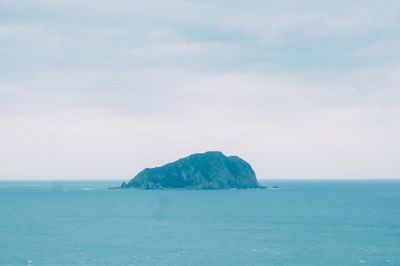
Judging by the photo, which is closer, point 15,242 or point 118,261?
point 118,261

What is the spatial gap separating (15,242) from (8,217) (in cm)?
5697

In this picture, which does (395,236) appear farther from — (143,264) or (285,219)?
(143,264)

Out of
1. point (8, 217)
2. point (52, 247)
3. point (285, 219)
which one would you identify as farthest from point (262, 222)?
point (8, 217)

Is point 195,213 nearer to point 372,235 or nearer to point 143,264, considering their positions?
point 372,235

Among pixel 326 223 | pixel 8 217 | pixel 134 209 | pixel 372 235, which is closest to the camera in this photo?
pixel 372 235

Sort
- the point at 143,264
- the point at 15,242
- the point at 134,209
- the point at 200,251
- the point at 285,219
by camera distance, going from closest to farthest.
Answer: the point at 143,264 → the point at 200,251 → the point at 15,242 → the point at 285,219 → the point at 134,209

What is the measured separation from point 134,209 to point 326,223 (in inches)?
2921

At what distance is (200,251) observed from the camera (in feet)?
285

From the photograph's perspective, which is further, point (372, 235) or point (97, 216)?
point (97, 216)

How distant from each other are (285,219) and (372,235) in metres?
38.1

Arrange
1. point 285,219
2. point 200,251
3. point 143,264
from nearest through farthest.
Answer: point 143,264, point 200,251, point 285,219

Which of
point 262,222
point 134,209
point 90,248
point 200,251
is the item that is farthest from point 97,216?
point 200,251

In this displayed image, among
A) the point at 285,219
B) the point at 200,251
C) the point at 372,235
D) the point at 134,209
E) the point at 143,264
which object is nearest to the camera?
the point at 143,264

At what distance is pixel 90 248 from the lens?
9050 cm
